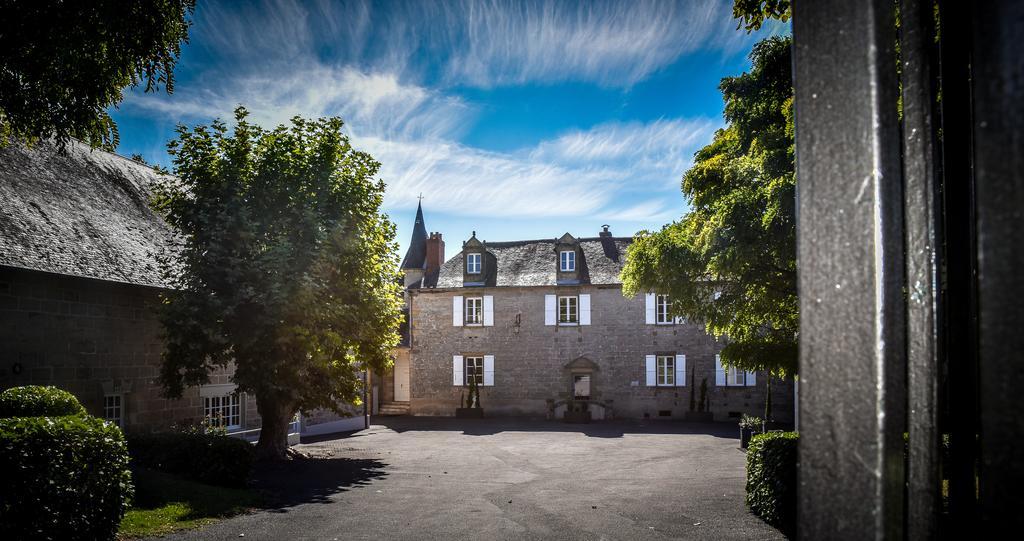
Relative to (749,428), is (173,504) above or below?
above

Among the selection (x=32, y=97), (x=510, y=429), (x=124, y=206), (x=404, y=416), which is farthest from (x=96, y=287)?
(x=404, y=416)

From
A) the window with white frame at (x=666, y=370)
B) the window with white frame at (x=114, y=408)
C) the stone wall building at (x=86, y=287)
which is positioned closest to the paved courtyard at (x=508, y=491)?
the window with white frame at (x=114, y=408)

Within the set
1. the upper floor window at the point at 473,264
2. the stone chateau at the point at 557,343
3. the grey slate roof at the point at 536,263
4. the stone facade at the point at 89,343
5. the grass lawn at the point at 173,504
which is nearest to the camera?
the grass lawn at the point at 173,504

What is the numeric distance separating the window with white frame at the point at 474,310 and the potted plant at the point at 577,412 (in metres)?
6.44

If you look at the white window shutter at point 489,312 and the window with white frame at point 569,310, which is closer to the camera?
the window with white frame at point 569,310

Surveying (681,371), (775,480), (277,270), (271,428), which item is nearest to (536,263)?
(681,371)

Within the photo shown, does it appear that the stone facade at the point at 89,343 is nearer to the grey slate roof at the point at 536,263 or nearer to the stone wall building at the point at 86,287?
the stone wall building at the point at 86,287

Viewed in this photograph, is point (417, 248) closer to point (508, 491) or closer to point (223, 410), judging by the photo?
point (223, 410)

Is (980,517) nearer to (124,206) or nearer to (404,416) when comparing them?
(124,206)

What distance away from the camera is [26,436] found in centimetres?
742

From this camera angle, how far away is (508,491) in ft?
43.1

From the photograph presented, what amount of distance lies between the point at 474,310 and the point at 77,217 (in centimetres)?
2043

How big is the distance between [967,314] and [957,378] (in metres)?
0.10

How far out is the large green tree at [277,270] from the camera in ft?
47.2
